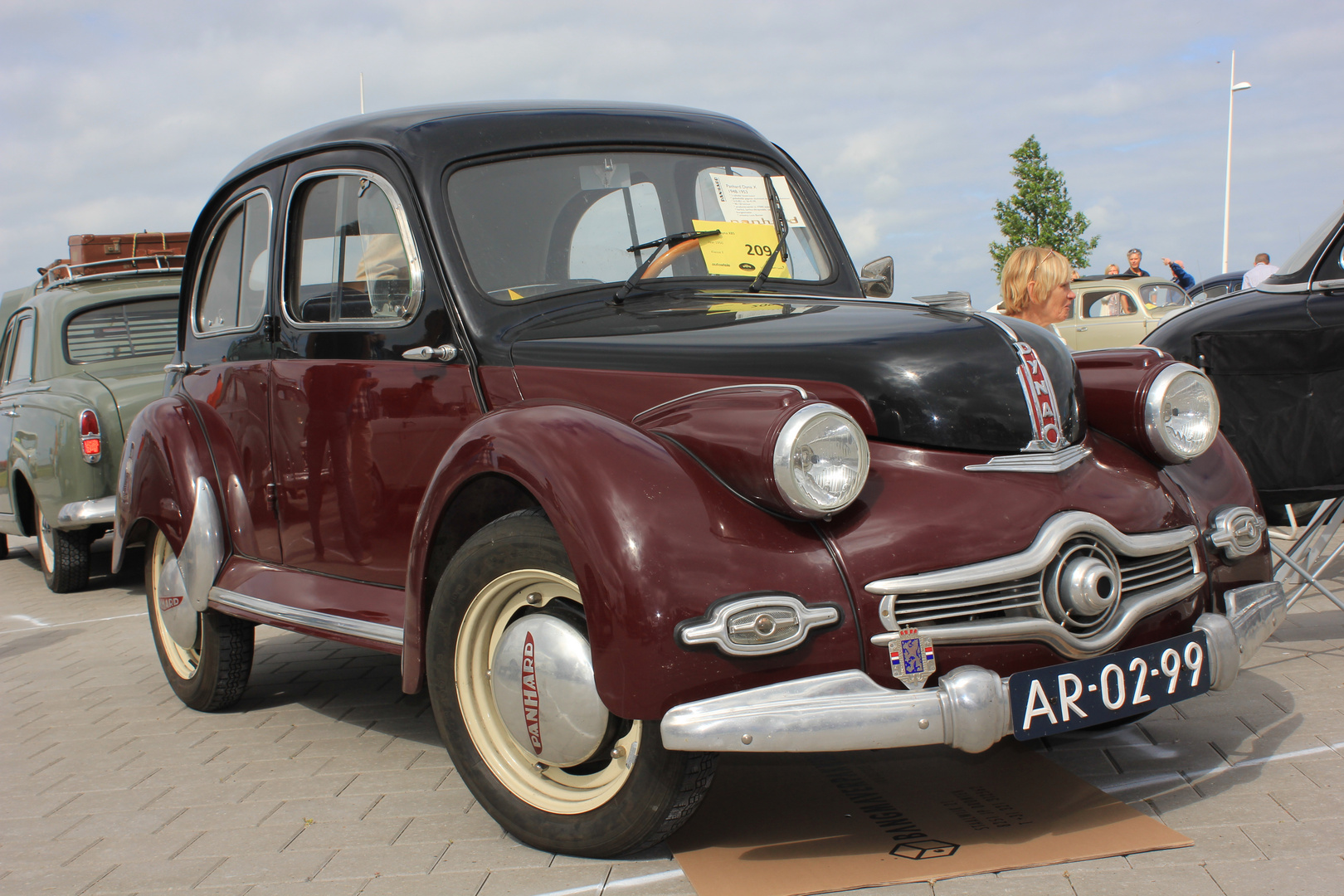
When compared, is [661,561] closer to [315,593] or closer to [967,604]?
[967,604]

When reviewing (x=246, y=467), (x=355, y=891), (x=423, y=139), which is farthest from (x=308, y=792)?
(x=423, y=139)

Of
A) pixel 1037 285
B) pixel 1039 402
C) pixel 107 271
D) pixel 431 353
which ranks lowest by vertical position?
pixel 1039 402

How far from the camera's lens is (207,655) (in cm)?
441

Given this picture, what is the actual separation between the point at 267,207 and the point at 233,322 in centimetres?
47

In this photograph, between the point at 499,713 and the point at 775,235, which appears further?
the point at 775,235

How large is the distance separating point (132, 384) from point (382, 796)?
489cm

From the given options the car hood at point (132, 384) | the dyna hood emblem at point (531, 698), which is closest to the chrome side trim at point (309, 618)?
the dyna hood emblem at point (531, 698)

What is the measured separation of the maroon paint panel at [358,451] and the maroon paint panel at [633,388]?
0.82ft

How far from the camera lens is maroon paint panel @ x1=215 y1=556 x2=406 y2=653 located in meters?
3.46

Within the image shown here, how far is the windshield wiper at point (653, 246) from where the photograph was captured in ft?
11.6

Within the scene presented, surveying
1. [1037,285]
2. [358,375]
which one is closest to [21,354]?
[358,375]

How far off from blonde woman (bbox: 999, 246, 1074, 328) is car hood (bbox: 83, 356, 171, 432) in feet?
A: 16.4

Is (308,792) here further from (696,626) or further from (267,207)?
(267,207)

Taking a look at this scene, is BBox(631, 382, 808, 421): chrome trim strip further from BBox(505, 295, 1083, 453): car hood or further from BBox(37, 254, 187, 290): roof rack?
BBox(37, 254, 187, 290): roof rack
